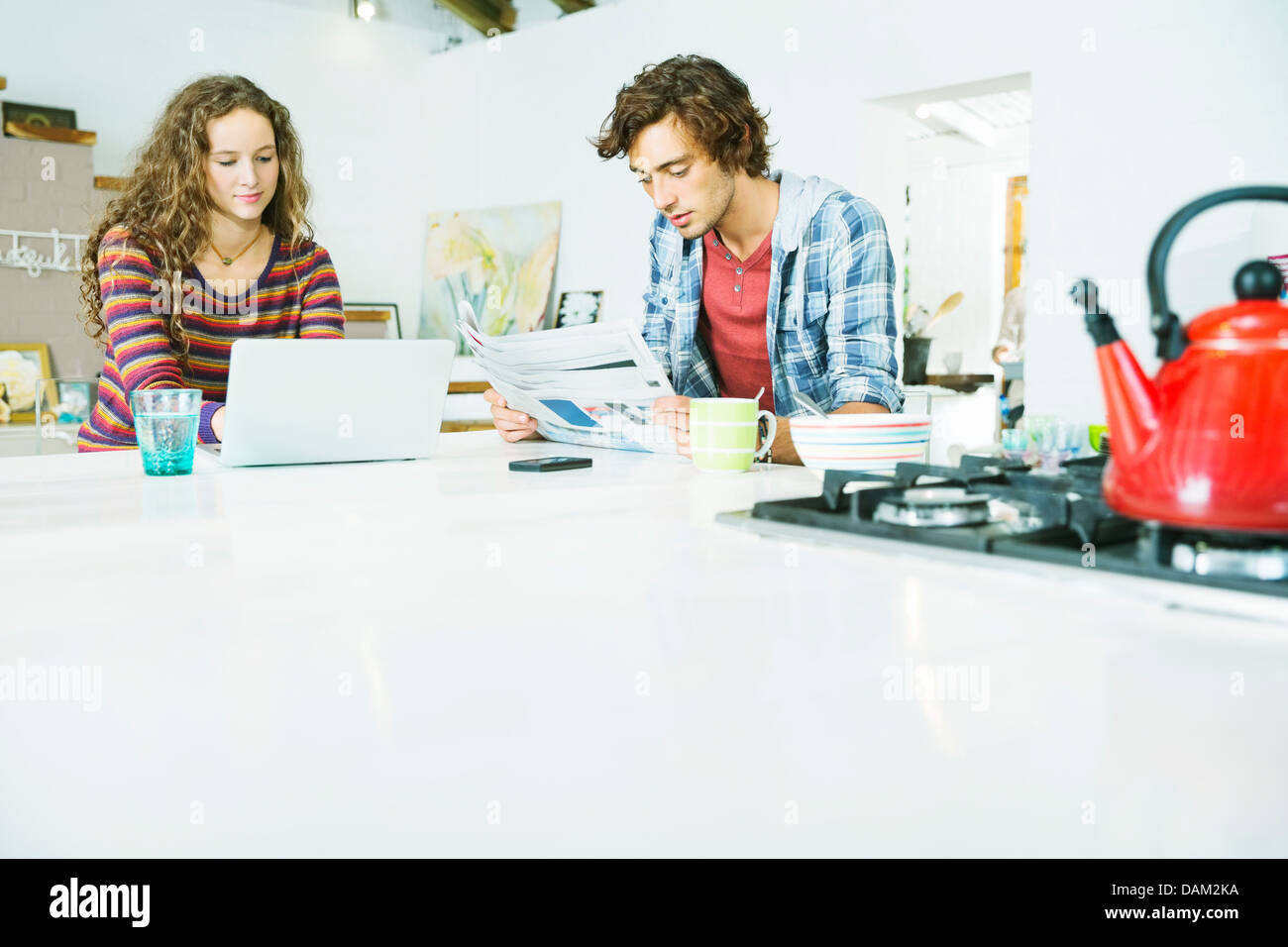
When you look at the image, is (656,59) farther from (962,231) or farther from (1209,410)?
(1209,410)

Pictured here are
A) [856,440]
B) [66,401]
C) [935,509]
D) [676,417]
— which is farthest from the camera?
[66,401]

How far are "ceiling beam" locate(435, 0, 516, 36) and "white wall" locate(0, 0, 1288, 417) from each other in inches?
8.4

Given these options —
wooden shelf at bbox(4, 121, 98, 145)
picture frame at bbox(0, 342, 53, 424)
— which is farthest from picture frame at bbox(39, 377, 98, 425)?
wooden shelf at bbox(4, 121, 98, 145)

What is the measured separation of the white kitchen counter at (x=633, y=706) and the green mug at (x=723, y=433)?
517 millimetres

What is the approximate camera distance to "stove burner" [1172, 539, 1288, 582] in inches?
21.2

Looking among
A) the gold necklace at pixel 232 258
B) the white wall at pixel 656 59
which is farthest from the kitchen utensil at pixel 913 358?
the gold necklace at pixel 232 258

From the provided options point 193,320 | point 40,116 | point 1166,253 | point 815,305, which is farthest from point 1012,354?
point 1166,253

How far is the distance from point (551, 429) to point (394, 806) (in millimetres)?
1387

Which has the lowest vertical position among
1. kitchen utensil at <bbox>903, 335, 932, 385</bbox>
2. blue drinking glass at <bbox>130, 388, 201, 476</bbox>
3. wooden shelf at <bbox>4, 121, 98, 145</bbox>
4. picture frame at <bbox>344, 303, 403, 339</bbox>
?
blue drinking glass at <bbox>130, 388, 201, 476</bbox>

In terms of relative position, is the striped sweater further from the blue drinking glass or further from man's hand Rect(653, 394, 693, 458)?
man's hand Rect(653, 394, 693, 458)

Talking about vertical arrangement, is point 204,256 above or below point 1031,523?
above

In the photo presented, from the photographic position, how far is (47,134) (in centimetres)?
429

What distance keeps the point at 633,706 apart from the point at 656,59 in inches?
199
